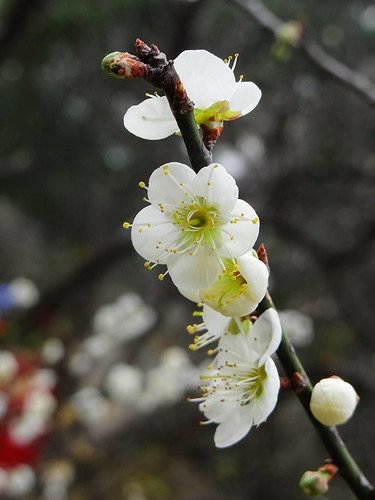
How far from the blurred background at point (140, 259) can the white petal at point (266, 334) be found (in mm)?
1906

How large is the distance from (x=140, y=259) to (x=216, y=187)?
140 inches

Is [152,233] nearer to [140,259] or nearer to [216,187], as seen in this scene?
[216,187]

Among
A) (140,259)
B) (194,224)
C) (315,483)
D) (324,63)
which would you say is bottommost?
(315,483)

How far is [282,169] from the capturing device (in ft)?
10.6

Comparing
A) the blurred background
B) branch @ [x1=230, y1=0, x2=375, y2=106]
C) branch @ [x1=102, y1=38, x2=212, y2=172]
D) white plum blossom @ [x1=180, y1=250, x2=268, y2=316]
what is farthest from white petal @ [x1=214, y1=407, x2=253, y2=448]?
the blurred background

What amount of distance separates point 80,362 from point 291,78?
6.65 ft

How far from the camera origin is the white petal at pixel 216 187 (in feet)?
1.53

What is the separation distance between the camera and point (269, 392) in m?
0.50

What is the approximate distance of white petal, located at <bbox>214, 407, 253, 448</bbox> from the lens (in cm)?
54

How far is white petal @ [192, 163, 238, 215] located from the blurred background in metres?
1.90

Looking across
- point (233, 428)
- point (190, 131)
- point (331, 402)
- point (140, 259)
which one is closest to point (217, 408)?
point (233, 428)

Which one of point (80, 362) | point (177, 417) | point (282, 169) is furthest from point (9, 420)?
point (282, 169)

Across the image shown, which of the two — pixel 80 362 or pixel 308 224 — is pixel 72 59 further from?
pixel 80 362

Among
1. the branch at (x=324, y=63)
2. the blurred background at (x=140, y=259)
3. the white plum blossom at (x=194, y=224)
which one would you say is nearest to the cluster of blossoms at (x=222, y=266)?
the white plum blossom at (x=194, y=224)
